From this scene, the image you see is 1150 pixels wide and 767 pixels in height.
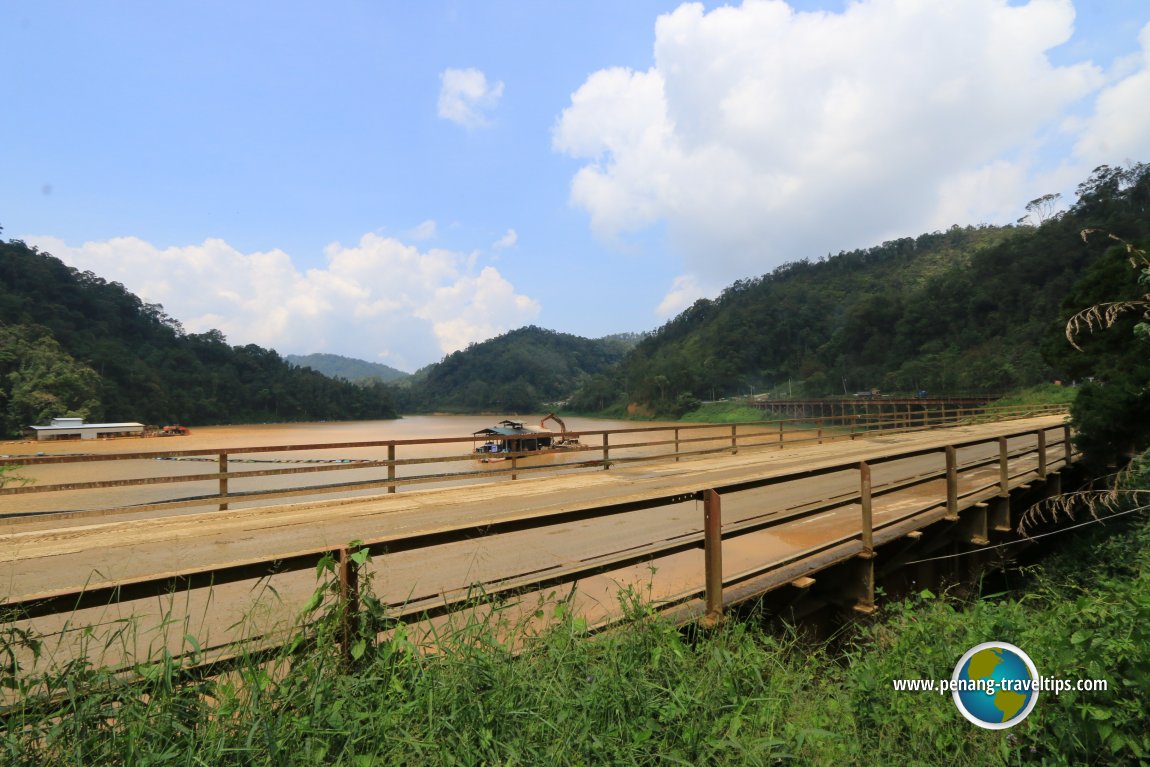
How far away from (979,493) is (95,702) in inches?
352

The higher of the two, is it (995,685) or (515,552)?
(995,685)

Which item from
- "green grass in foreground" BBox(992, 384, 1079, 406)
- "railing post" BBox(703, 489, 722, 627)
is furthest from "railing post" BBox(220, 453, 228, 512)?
"green grass in foreground" BBox(992, 384, 1079, 406)

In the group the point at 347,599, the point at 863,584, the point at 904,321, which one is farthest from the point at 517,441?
the point at 904,321

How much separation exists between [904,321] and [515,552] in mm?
89688

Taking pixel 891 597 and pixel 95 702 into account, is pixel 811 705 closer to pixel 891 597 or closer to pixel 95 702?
pixel 95 702

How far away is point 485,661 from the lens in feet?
7.78

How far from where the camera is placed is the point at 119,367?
76188 mm

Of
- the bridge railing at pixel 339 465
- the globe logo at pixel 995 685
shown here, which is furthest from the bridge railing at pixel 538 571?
the bridge railing at pixel 339 465

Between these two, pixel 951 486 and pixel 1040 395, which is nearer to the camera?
pixel 951 486

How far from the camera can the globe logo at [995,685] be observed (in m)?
2.63

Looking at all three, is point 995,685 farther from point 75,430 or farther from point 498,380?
point 498,380

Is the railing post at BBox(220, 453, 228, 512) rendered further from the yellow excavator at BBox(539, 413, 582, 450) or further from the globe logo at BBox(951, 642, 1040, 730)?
the globe logo at BBox(951, 642, 1040, 730)

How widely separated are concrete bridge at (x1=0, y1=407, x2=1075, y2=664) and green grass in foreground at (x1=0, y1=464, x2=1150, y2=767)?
0.68 feet

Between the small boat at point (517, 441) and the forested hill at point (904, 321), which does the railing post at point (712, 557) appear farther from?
the forested hill at point (904, 321)
